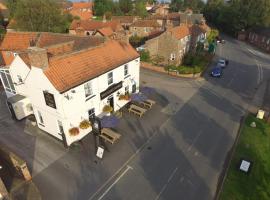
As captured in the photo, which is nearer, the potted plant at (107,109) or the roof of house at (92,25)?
the potted plant at (107,109)

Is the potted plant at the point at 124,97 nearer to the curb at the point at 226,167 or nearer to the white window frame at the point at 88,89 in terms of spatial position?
the white window frame at the point at 88,89

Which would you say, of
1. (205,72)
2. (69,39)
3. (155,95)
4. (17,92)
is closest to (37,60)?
(17,92)

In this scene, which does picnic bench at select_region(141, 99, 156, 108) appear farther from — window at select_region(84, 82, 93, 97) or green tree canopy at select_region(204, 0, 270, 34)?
green tree canopy at select_region(204, 0, 270, 34)

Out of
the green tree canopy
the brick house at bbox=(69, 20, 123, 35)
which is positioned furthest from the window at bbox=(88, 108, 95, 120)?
the green tree canopy

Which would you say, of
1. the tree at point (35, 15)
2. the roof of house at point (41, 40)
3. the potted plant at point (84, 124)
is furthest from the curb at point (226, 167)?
the tree at point (35, 15)

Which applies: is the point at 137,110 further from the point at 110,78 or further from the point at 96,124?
the point at 96,124

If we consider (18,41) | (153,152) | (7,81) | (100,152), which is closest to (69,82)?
(100,152)
